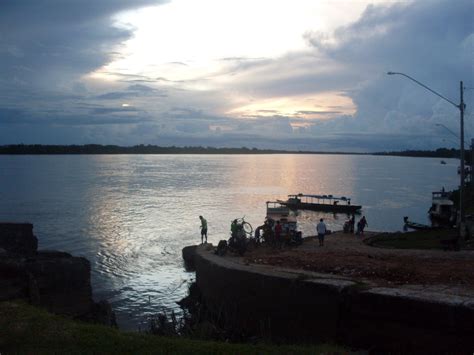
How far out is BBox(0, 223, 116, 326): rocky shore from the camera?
15375 mm

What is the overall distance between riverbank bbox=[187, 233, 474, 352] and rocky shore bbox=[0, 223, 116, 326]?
4.37 metres

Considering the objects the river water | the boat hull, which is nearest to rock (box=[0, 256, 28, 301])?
the river water

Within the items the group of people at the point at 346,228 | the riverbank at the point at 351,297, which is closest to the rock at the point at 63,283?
the riverbank at the point at 351,297

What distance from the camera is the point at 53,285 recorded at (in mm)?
18516

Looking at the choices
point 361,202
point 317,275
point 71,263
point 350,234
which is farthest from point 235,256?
point 361,202

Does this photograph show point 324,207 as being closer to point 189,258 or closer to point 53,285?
point 189,258

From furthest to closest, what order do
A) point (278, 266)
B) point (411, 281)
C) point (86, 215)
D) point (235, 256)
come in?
point (86, 215) → point (235, 256) → point (278, 266) → point (411, 281)

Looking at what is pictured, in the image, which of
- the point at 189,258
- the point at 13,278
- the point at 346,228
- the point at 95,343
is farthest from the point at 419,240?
the point at 95,343

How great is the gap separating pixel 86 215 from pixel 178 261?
949 inches

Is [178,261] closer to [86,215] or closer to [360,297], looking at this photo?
[360,297]

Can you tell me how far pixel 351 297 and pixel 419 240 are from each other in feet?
45.4

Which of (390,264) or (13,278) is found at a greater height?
(390,264)

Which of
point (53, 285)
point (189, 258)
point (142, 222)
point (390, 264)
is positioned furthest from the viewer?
point (142, 222)

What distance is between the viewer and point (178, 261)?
30.0 metres
